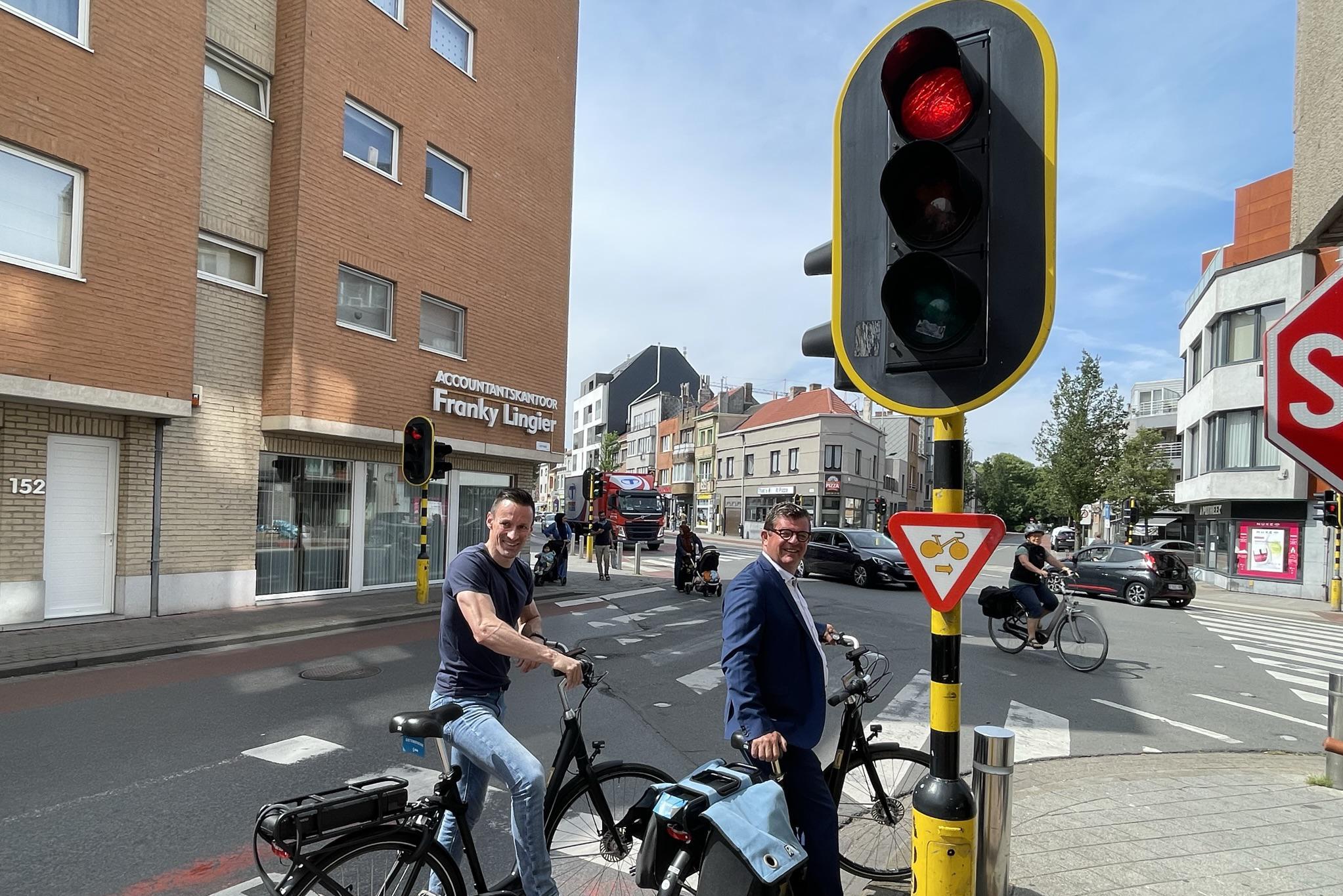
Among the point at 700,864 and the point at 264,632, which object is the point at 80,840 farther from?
the point at 264,632

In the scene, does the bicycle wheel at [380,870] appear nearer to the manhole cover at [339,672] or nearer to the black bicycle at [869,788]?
the black bicycle at [869,788]

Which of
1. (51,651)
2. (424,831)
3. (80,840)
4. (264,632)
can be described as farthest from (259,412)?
(424,831)

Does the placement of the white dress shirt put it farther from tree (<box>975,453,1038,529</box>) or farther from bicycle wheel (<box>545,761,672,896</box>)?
tree (<box>975,453,1038,529</box>)

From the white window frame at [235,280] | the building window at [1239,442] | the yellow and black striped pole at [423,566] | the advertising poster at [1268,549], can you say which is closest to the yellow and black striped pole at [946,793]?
the yellow and black striped pole at [423,566]

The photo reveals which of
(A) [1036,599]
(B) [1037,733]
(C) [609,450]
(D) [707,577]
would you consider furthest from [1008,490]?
(B) [1037,733]

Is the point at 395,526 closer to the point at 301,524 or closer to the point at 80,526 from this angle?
the point at 301,524

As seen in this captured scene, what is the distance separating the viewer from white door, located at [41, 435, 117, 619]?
1084 cm

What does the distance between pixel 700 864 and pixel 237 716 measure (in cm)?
579

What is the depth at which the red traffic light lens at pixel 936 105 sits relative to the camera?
2.94 m

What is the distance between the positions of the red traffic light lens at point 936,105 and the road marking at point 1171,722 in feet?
21.8

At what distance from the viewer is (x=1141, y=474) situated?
42.8m

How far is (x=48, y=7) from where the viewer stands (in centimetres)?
1054

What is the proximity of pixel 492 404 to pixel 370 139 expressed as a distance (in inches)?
241

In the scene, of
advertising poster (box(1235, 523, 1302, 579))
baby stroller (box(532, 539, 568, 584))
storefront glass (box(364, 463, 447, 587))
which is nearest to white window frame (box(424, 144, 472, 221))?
storefront glass (box(364, 463, 447, 587))
